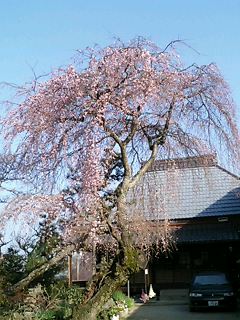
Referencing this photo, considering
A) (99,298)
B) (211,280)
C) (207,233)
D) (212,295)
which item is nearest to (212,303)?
(212,295)

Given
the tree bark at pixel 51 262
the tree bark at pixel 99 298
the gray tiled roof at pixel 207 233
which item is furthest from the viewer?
the gray tiled roof at pixel 207 233

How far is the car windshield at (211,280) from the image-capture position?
18.5m

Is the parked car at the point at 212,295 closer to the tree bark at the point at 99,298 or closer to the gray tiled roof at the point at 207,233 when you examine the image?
the gray tiled roof at the point at 207,233

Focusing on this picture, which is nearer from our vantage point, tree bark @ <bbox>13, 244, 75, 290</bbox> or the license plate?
tree bark @ <bbox>13, 244, 75, 290</bbox>

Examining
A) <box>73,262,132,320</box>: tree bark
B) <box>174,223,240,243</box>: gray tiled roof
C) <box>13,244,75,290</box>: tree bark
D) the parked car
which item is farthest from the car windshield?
<box>73,262,132,320</box>: tree bark

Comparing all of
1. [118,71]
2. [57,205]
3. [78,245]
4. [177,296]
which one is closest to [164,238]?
[78,245]

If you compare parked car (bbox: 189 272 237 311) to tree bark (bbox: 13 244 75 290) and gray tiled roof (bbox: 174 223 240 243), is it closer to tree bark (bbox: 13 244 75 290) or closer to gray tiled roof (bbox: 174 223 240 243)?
gray tiled roof (bbox: 174 223 240 243)

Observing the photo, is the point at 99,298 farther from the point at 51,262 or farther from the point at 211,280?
the point at 211,280

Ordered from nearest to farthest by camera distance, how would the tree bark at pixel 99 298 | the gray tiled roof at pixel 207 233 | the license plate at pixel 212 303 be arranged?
the tree bark at pixel 99 298, the license plate at pixel 212 303, the gray tiled roof at pixel 207 233

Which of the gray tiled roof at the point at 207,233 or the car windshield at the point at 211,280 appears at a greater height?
the gray tiled roof at the point at 207,233

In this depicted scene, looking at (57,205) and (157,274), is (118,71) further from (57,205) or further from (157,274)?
(157,274)

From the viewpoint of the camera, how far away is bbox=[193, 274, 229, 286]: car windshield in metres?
18.5

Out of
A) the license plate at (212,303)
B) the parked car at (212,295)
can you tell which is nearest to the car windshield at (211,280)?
the parked car at (212,295)

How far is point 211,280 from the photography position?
18.8 meters
